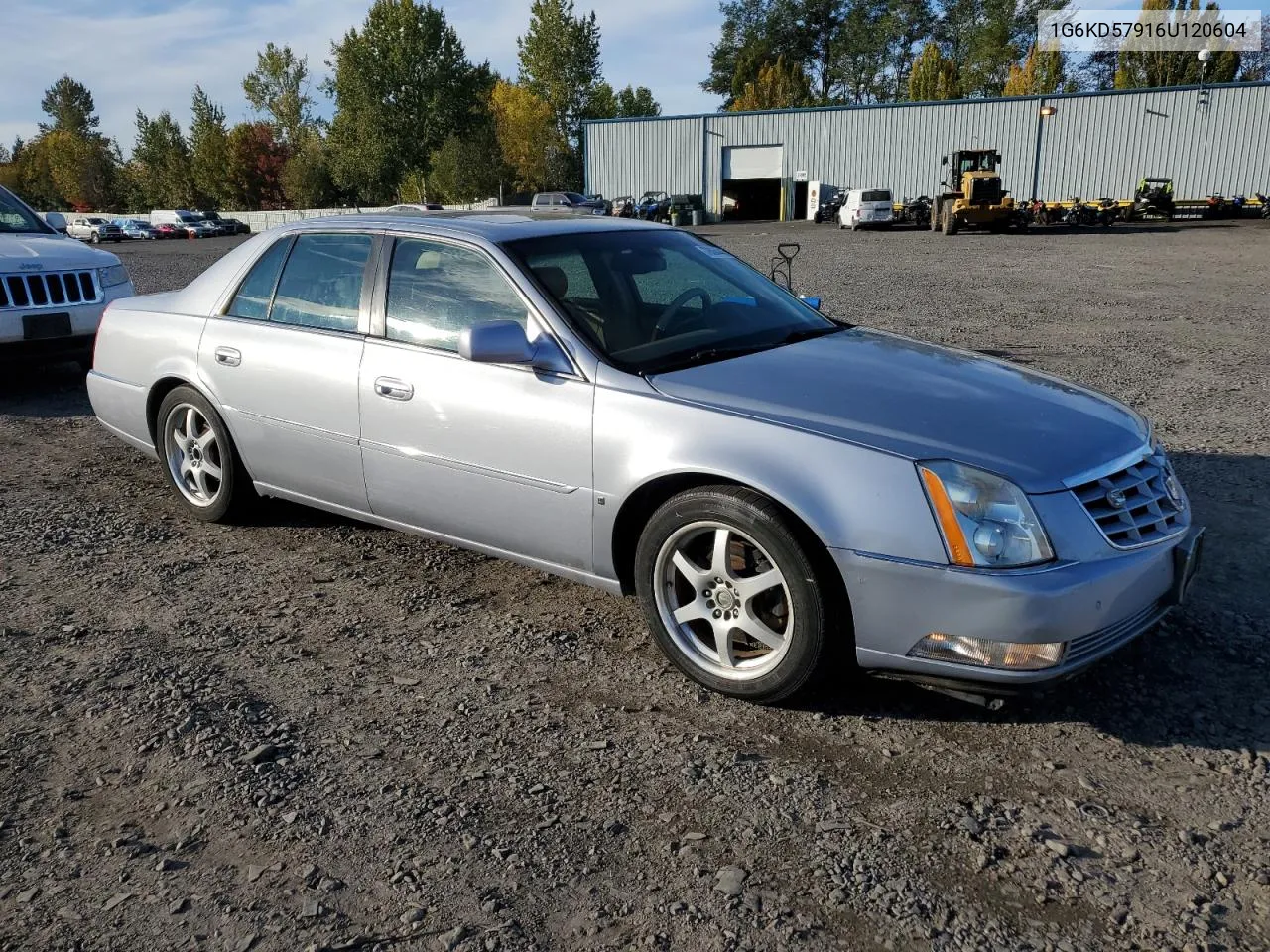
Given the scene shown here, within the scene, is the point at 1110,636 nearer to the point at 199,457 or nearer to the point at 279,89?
the point at 199,457

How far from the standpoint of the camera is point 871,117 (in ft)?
164

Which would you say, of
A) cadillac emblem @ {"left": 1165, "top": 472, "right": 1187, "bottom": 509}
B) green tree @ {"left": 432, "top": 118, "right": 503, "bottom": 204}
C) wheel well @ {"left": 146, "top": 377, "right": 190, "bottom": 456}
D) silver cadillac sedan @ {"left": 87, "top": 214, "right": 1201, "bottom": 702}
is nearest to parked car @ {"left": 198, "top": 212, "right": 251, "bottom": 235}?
green tree @ {"left": 432, "top": 118, "right": 503, "bottom": 204}

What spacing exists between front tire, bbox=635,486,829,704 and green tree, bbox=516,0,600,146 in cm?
7609

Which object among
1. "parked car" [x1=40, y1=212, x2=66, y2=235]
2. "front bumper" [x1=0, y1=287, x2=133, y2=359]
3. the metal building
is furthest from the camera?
the metal building

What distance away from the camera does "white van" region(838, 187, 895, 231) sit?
40406 millimetres

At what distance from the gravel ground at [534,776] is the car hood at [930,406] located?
825mm

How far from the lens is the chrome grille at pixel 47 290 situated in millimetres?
7746

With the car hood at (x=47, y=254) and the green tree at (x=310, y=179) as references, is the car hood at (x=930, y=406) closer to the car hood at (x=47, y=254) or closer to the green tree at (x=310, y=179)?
the car hood at (x=47, y=254)

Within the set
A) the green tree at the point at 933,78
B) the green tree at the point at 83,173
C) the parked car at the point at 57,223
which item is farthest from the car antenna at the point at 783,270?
the green tree at the point at 83,173

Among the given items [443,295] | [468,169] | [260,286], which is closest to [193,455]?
[260,286]

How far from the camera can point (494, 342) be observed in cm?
353

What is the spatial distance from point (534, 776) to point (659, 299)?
2.05 metres

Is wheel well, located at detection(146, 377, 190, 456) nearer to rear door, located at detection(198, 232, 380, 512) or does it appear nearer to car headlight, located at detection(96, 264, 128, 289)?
rear door, located at detection(198, 232, 380, 512)

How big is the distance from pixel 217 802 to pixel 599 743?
1.08 metres
